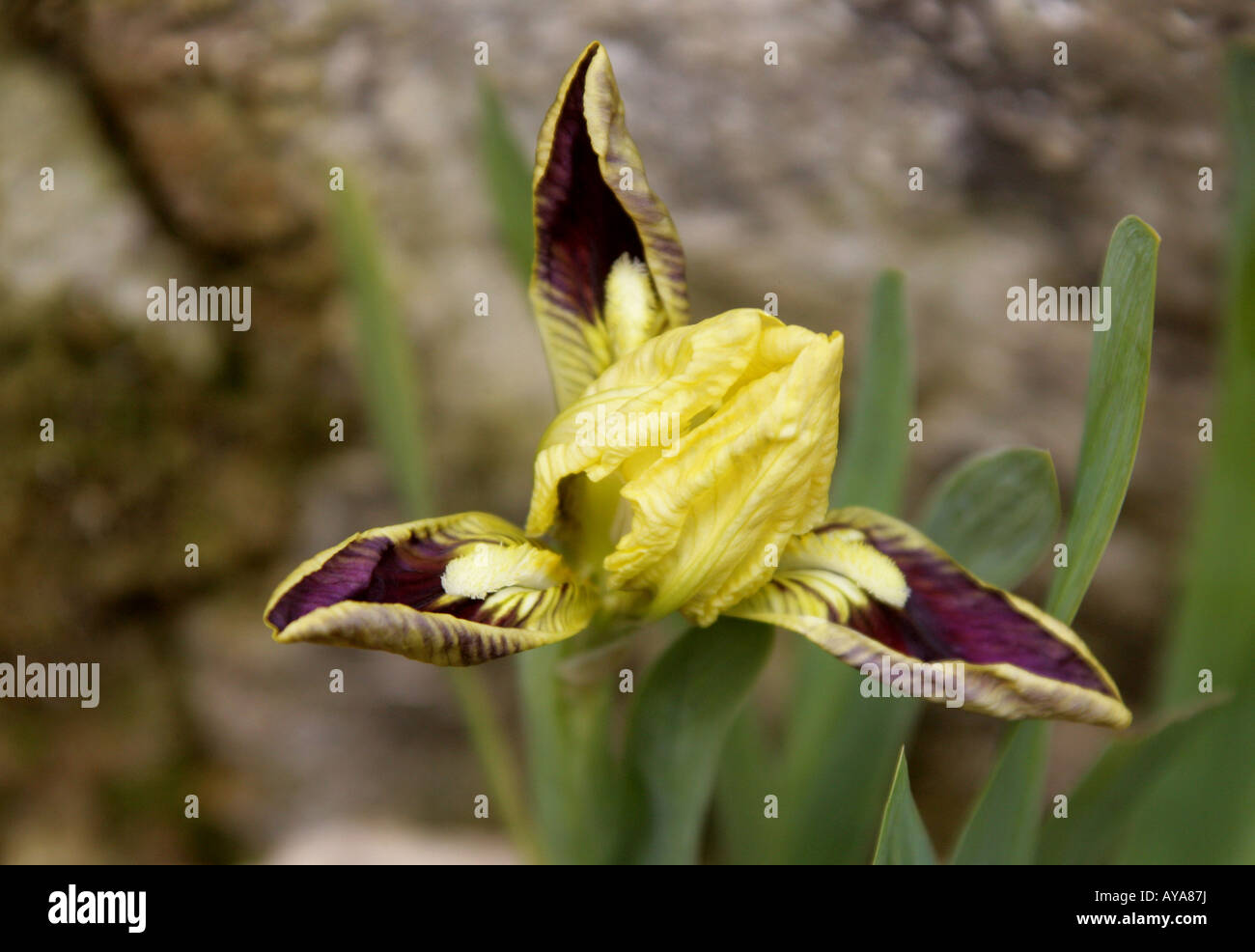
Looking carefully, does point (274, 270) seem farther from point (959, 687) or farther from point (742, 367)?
point (959, 687)

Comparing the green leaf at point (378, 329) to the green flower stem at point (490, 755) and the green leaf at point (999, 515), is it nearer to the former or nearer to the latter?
the green flower stem at point (490, 755)

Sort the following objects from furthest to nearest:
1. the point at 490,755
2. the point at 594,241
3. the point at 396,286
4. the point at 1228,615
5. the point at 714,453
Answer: the point at 396,286 < the point at 490,755 < the point at 1228,615 < the point at 594,241 < the point at 714,453

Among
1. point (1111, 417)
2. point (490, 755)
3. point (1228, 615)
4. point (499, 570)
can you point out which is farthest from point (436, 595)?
point (1228, 615)

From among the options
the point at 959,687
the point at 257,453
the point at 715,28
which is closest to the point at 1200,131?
the point at 715,28

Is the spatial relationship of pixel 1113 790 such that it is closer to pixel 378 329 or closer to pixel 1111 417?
pixel 1111 417

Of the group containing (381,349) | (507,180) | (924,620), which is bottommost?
Result: (924,620)
